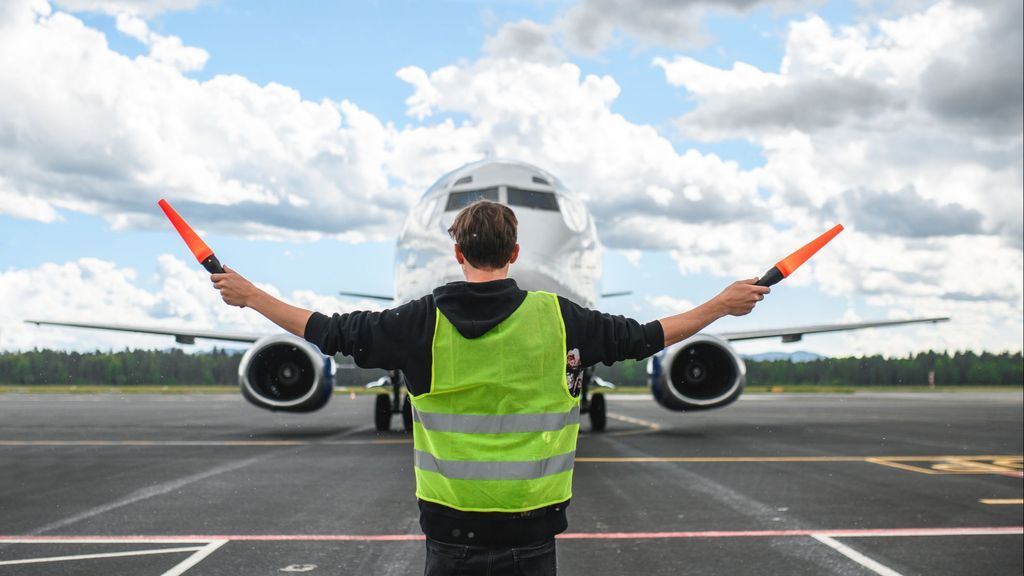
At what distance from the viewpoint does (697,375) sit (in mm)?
13367

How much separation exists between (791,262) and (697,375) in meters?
11.0

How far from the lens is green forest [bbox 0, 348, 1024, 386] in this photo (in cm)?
8025

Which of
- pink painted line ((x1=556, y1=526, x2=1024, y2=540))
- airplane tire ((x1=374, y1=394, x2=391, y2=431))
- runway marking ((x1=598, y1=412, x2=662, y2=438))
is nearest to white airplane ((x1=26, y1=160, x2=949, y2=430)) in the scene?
airplane tire ((x1=374, y1=394, x2=391, y2=431))

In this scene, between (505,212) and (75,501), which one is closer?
(505,212)

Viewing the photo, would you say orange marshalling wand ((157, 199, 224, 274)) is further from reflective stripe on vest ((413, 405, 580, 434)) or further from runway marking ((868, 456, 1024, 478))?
runway marking ((868, 456, 1024, 478))

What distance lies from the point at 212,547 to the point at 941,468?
8.44 meters

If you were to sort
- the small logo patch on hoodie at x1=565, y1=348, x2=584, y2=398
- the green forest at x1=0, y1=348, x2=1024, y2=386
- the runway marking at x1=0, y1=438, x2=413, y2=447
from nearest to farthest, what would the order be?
1. the small logo patch on hoodie at x1=565, y1=348, x2=584, y2=398
2. the runway marking at x1=0, y1=438, x2=413, y2=447
3. the green forest at x1=0, y1=348, x2=1024, y2=386

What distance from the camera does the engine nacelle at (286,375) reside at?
13.0m

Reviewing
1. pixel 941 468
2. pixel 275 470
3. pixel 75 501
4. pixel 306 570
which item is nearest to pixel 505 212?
pixel 306 570

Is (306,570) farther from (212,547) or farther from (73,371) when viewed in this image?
(73,371)

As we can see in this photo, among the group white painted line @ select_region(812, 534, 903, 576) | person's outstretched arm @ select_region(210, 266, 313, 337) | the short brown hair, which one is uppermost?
the short brown hair

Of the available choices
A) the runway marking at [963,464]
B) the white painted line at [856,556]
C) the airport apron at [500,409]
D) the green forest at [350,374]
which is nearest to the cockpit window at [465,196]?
the runway marking at [963,464]

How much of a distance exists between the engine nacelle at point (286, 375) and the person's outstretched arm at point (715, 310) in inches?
434

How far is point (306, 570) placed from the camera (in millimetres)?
4949
